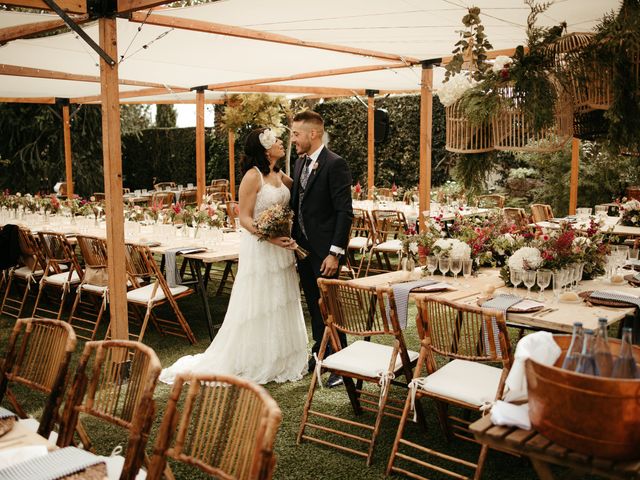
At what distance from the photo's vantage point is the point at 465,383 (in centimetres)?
334

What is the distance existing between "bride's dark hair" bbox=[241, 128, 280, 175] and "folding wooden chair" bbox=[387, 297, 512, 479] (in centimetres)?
201

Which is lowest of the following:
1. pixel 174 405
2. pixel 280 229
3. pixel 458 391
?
pixel 458 391

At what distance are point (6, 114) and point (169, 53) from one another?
11029 mm

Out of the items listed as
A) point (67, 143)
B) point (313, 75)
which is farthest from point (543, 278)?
point (67, 143)

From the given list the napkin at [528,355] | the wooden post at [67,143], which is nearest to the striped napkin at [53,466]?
the napkin at [528,355]

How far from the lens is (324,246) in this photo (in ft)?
15.8

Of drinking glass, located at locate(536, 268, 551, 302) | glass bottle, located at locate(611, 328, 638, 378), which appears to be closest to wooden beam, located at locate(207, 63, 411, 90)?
drinking glass, located at locate(536, 268, 551, 302)

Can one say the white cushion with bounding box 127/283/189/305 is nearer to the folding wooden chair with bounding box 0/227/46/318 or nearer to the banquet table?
the folding wooden chair with bounding box 0/227/46/318

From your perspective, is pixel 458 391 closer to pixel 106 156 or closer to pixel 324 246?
pixel 324 246

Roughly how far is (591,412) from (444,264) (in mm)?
2865

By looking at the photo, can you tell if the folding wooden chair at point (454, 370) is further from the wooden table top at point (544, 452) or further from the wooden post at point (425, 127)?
the wooden post at point (425, 127)

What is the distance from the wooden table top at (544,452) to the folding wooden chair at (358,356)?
59.8 inches

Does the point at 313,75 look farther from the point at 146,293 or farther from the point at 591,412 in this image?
the point at 591,412

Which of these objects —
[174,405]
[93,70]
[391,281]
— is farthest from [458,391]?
[93,70]
